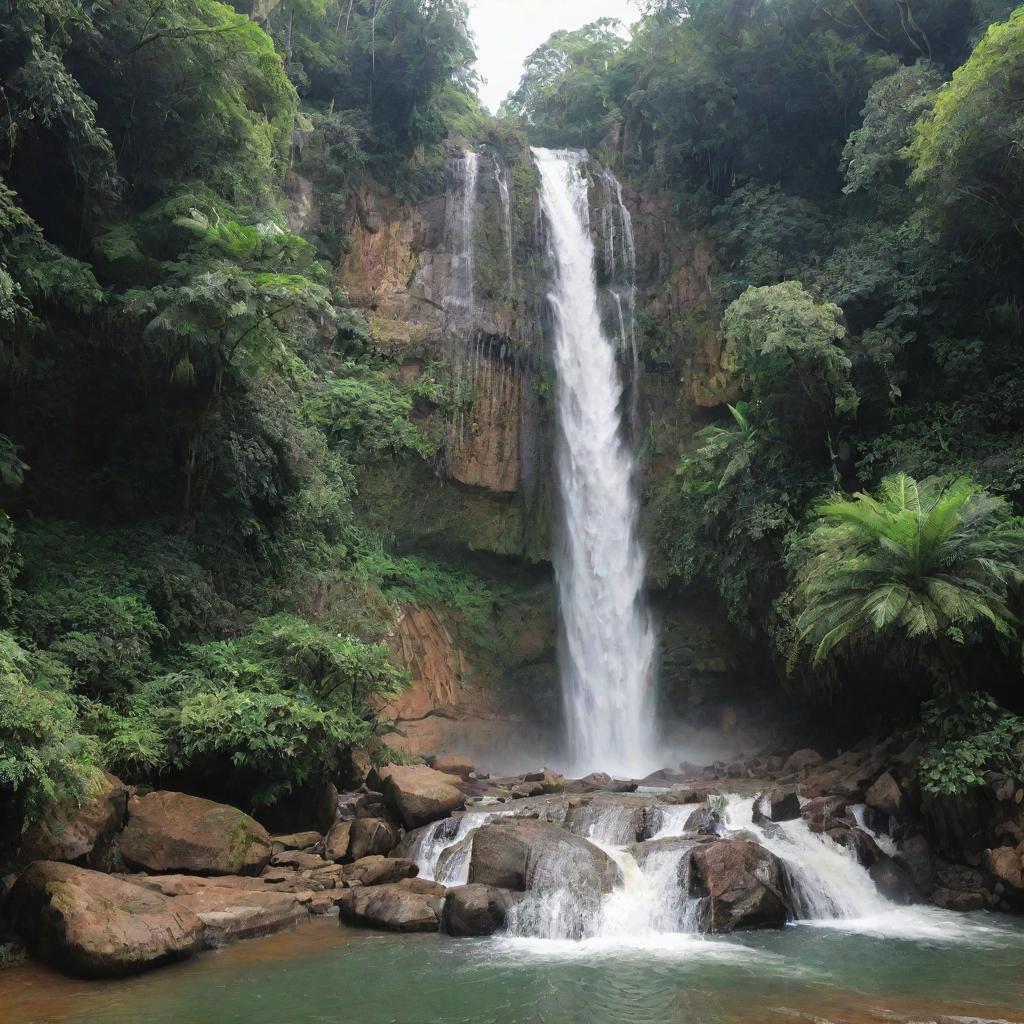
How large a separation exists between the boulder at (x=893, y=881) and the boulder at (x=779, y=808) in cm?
117

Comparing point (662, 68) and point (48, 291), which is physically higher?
point (662, 68)

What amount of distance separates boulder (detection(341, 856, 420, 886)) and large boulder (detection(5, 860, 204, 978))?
241 centimetres

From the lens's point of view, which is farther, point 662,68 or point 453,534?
point 662,68

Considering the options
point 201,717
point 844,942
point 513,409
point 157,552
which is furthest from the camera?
point 513,409

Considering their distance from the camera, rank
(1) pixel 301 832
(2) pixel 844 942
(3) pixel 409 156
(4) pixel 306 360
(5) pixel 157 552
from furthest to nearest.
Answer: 1. (3) pixel 409 156
2. (4) pixel 306 360
3. (5) pixel 157 552
4. (1) pixel 301 832
5. (2) pixel 844 942

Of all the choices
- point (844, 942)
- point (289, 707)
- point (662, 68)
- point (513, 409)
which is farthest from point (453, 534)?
point (662, 68)

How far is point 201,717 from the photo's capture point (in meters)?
9.91

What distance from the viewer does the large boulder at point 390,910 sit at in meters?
8.59

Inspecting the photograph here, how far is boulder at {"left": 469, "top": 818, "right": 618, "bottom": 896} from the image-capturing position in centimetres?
910

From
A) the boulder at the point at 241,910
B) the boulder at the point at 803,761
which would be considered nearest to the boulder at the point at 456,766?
the boulder at the point at 803,761

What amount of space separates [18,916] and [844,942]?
25.4ft

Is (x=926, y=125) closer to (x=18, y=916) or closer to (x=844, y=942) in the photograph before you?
(x=844, y=942)

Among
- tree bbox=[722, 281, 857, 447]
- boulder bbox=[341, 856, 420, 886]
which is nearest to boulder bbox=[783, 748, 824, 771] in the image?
tree bbox=[722, 281, 857, 447]

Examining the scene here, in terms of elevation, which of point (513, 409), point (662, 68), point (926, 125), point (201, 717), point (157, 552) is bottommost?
point (201, 717)
